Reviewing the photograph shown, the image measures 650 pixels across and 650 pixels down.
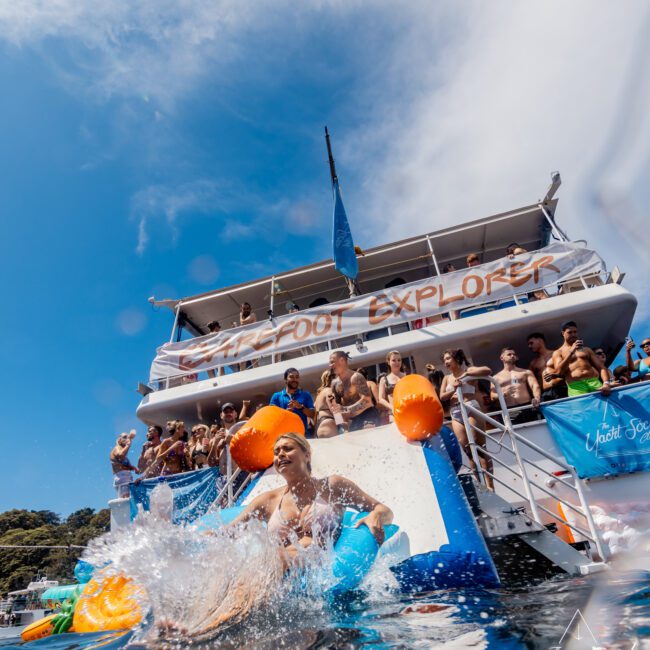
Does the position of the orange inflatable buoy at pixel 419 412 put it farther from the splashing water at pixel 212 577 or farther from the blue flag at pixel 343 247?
the blue flag at pixel 343 247

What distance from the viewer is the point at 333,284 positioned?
439 inches

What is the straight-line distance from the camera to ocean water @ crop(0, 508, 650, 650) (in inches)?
68.4

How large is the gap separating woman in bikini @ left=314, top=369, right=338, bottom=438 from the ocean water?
2.48 meters

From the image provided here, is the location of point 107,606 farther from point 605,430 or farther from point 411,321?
point 411,321

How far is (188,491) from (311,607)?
179 inches

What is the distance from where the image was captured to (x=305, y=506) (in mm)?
3154

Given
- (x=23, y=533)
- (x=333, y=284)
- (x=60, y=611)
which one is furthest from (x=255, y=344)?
(x=23, y=533)

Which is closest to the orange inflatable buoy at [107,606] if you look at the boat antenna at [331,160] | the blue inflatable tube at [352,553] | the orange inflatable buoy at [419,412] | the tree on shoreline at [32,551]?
the blue inflatable tube at [352,553]

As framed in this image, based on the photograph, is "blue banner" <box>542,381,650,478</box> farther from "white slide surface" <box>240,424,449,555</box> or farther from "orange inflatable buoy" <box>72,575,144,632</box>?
"orange inflatable buoy" <box>72,575,144,632</box>

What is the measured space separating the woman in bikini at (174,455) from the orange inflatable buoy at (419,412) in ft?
14.5

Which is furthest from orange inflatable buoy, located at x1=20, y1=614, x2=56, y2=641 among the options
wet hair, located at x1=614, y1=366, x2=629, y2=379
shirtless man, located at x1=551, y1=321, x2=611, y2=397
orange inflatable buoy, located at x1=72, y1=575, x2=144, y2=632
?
wet hair, located at x1=614, y1=366, x2=629, y2=379

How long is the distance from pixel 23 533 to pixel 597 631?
51.7 meters

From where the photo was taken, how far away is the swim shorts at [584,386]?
5672mm

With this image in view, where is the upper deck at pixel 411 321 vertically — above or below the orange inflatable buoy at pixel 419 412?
above
